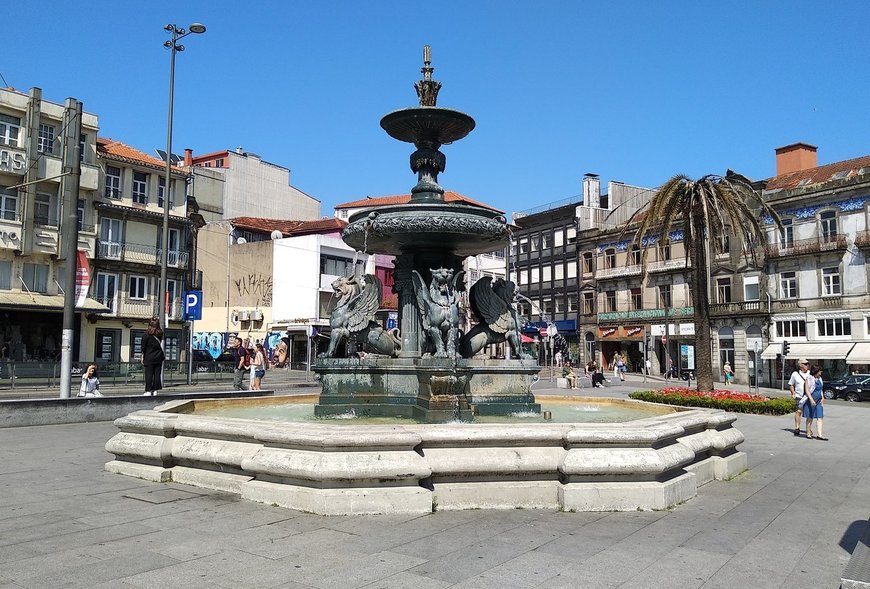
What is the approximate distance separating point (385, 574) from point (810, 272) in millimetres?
46425

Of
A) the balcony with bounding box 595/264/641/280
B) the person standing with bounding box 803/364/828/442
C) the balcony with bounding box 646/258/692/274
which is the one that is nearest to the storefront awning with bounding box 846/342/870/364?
the balcony with bounding box 646/258/692/274

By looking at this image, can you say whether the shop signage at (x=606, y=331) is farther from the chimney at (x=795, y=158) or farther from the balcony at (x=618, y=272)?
the chimney at (x=795, y=158)

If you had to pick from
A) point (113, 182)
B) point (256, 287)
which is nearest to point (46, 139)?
point (113, 182)

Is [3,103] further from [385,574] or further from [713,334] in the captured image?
[713,334]

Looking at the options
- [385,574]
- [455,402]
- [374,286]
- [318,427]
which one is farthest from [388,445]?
[374,286]

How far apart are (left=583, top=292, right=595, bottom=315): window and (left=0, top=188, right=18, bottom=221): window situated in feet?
139

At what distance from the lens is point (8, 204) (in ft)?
117

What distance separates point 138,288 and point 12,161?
1009cm

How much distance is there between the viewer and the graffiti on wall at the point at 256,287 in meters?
50.4

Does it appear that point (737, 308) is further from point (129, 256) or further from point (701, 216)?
point (129, 256)

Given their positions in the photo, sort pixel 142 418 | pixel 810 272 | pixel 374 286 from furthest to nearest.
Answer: pixel 810 272 < pixel 374 286 < pixel 142 418

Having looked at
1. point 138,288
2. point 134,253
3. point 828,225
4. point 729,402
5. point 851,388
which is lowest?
point 851,388

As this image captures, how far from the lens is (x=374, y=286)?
35.7ft

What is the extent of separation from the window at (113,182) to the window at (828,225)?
1686 inches
